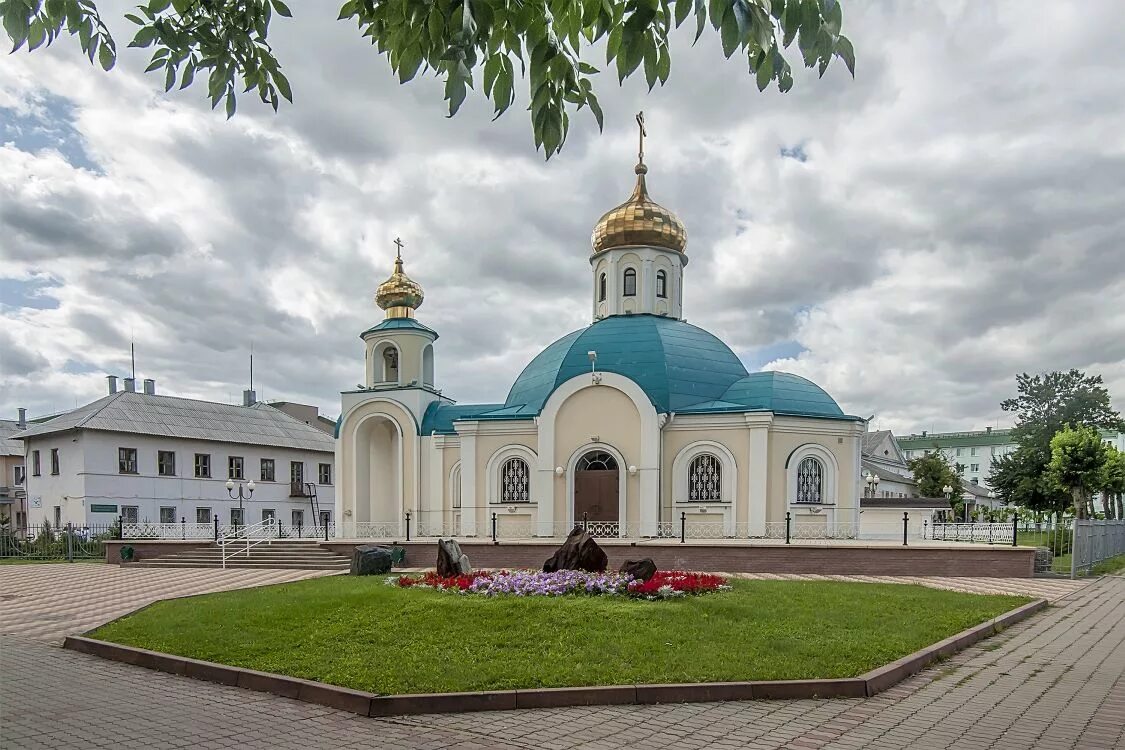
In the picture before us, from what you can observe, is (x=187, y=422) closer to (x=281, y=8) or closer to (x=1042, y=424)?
(x=281, y=8)

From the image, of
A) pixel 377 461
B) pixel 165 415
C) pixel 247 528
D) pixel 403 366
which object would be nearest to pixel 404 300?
pixel 403 366

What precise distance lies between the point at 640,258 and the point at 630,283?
930 millimetres

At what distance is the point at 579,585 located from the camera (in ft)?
36.6

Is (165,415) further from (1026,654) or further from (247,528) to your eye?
(1026,654)

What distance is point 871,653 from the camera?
779 centimetres

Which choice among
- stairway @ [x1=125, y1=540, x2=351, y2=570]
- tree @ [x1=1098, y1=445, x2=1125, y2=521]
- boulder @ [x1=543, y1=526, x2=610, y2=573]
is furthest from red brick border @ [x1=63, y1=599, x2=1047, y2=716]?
tree @ [x1=1098, y1=445, x2=1125, y2=521]

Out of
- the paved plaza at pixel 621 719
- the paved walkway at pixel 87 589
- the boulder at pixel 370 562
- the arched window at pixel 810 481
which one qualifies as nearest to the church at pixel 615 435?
the arched window at pixel 810 481

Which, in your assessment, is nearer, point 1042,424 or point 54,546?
point 54,546

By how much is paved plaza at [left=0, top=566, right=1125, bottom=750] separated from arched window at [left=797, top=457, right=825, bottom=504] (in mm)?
14170

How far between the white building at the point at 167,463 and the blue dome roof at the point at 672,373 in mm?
17825

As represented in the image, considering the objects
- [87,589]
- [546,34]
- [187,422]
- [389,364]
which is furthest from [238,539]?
[546,34]

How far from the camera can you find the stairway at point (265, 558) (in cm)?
2052

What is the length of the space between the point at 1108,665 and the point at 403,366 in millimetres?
22672

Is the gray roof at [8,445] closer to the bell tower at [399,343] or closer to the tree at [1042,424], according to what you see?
the bell tower at [399,343]
